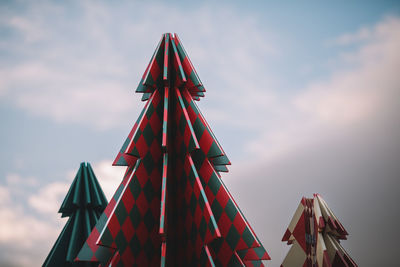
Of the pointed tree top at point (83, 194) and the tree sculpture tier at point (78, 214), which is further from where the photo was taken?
the pointed tree top at point (83, 194)

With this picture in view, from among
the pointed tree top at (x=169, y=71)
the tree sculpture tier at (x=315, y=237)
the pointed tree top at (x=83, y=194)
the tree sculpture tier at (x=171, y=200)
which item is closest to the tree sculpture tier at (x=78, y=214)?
the pointed tree top at (x=83, y=194)

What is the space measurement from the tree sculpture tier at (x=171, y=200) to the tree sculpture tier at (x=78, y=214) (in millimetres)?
3193

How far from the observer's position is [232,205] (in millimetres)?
5391

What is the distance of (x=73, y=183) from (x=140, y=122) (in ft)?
14.6

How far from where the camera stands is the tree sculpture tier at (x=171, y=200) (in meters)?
→ 4.95

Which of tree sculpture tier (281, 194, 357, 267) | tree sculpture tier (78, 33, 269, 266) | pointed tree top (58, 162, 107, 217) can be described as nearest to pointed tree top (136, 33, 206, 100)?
tree sculpture tier (78, 33, 269, 266)

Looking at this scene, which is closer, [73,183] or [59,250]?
[59,250]

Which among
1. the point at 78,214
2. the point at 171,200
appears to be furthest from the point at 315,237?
the point at 78,214

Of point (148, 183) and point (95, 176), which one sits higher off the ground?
point (95, 176)

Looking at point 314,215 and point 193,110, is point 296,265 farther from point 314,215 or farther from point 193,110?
point 193,110

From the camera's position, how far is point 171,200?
18.2 ft

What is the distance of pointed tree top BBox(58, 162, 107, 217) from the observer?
877 cm

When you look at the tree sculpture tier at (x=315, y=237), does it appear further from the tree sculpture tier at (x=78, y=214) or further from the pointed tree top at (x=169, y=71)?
the pointed tree top at (x=169, y=71)

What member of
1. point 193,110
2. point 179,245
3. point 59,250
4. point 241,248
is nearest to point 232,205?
point 241,248
